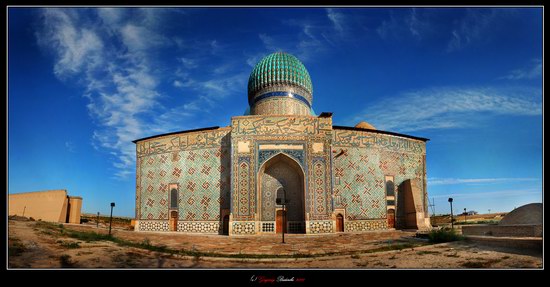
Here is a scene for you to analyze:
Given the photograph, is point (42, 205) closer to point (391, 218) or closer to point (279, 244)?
point (279, 244)

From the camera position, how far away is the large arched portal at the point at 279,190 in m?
13.5

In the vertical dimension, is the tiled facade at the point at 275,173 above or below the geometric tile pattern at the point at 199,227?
above

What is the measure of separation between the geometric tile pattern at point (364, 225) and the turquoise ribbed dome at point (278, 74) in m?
8.17

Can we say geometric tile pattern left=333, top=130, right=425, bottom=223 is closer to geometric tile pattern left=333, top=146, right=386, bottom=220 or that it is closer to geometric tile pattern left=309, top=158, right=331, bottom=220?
geometric tile pattern left=333, top=146, right=386, bottom=220

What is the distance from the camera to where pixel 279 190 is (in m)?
13.9

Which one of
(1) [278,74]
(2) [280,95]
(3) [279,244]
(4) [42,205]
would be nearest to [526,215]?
(3) [279,244]

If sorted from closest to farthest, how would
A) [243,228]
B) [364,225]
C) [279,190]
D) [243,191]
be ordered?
[243,228]
[243,191]
[279,190]
[364,225]

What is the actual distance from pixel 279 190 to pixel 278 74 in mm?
6926

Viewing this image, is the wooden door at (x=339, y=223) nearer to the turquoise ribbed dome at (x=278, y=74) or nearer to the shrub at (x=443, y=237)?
the shrub at (x=443, y=237)

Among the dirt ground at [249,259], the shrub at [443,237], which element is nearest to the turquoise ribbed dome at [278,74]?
the shrub at [443,237]

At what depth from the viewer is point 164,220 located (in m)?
15.0
